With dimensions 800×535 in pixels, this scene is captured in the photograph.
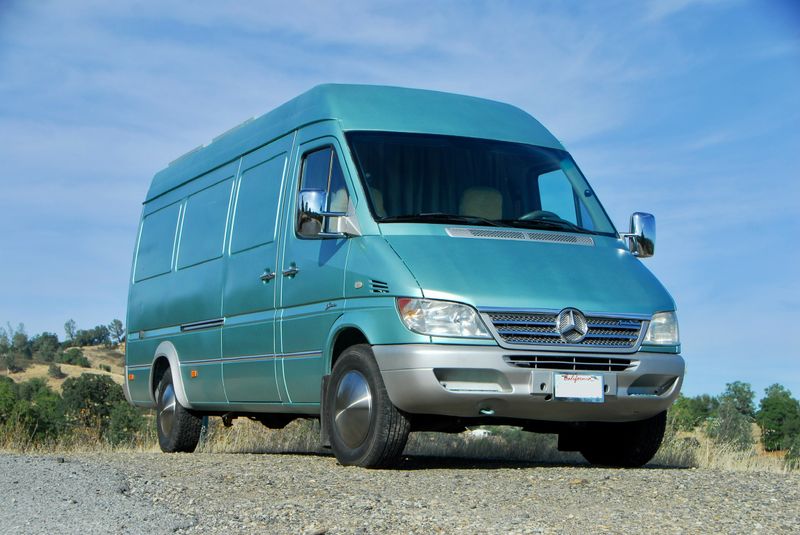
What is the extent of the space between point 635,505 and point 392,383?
2.09 metres

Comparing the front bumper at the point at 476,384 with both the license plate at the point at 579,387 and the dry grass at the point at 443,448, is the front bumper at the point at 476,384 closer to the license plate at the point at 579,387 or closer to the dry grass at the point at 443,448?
the license plate at the point at 579,387

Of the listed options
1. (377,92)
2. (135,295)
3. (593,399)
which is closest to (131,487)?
(593,399)

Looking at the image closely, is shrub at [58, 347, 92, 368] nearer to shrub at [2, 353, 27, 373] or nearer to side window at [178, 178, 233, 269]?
shrub at [2, 353, 27, 373]

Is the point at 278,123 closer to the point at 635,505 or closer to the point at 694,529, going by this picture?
the point at 635,505

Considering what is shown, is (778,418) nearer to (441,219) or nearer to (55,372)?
(55,372)

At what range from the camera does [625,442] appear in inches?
Answer: 378

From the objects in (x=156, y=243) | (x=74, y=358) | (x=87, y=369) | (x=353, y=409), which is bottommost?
(x=353, y=409)

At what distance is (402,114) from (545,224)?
150 centimetres

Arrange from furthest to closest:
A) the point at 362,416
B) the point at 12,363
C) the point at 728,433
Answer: the point at 12,363, the point at 728,433, the point at 362,416

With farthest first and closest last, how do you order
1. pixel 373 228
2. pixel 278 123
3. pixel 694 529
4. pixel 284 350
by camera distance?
pixel 278 123, pixel 284 350, pixel 373 228, pixel 694 529

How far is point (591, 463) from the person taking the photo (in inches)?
398

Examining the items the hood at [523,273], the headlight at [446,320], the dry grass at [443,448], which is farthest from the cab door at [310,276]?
the dry grass at [443,448]

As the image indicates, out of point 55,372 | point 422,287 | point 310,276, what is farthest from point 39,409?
point 422,287

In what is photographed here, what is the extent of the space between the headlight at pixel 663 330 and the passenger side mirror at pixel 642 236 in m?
0.96
